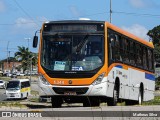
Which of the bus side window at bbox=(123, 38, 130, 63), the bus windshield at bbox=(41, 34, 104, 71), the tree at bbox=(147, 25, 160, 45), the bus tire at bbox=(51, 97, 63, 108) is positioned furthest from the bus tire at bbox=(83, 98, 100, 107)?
the tree at bbox=(147, 25, 160, 45)

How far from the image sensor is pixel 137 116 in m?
11.6

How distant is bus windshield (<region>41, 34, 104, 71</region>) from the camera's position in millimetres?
19219

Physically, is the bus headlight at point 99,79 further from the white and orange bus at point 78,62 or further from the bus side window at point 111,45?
the bus side window at point 111,45

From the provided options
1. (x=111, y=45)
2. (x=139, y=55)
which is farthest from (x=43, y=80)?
(x=139, y=55)

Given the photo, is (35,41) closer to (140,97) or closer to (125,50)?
(125,50)

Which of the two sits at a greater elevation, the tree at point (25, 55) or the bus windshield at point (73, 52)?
the tree at point (25, 55)

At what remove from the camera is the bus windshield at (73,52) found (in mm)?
19219

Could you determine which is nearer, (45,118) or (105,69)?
(45,118)

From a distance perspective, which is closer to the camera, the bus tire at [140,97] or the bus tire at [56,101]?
the bus tire at [56,101]

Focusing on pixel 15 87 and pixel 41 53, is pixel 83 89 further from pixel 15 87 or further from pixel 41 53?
pixel 15 87

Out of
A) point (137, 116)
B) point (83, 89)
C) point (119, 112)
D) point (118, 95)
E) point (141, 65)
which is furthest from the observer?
point (141, 65)

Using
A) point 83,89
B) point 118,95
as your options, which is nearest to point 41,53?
point 83,89

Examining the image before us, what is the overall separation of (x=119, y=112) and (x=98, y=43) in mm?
7432

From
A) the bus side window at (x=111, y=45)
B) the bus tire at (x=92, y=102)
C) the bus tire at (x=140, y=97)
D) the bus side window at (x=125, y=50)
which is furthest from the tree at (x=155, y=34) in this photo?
the bus tire at (x=92, y=102)
